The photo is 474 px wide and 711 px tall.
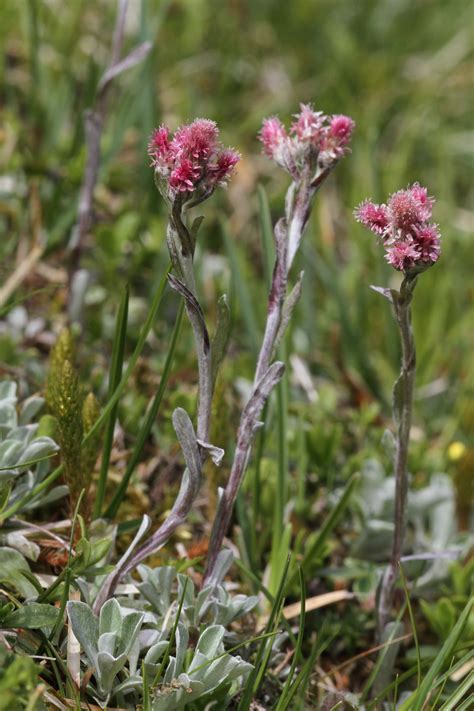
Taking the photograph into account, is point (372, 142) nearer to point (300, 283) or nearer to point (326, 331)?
point (326, 331)

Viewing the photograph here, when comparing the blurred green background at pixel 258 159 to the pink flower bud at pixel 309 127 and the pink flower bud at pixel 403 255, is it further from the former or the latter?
the pink flower bud at pixel 403 255

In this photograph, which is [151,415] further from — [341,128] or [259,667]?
[341,128]

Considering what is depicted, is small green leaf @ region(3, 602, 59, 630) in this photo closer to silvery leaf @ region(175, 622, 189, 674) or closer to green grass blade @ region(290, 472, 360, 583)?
silvery leaf @ region(175, 622, 189, 674)

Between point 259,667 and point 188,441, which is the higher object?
point 188,441

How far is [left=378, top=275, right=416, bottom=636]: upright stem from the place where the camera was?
173 centimetres

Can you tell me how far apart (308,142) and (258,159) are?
267 centimetres

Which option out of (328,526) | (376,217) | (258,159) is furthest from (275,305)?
(258,159)

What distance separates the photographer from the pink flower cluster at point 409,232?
162 cm

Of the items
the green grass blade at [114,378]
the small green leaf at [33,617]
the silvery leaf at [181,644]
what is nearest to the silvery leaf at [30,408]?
the green grass blade at [114,378]

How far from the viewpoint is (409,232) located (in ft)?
5.39

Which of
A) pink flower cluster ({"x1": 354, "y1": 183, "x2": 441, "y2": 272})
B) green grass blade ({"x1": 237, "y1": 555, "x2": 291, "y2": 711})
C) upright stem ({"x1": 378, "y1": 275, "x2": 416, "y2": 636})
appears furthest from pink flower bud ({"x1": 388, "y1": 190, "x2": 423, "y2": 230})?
green grass blade ({"x1": 237, "y1": 555, "x2": 291, "y2": 711})

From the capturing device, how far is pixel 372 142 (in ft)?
12.4

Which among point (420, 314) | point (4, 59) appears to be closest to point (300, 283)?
point (420, 314)

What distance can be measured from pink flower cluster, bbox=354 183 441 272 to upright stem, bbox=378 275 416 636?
0.05 meters
